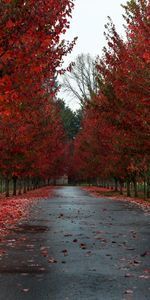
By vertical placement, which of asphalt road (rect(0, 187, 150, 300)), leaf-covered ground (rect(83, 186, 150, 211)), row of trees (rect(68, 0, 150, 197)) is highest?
row of trees (rect(68, 0, 150, 197))

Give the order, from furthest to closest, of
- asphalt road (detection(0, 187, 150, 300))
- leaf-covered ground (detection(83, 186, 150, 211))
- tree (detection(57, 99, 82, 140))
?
tree (detection(57, 99, 82, 140)) < leaf-covered ground (detection(83, 186, 150, 211)) < asphalt road (detection(0, 187, 150, 300))

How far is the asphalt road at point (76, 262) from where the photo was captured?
7.22 metres

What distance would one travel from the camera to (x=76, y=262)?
9672 mm

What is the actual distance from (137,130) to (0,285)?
19.2 m

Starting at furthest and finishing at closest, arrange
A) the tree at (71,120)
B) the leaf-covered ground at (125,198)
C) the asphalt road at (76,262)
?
the tree at (71,120) < the leaf-covered ground at (125,198) < the asphalt road at (76,262)

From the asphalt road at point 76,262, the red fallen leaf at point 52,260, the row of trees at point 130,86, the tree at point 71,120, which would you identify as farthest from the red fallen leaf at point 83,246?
the tree at point 71,120

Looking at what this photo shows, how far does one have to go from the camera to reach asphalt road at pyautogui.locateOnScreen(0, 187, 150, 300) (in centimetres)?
722

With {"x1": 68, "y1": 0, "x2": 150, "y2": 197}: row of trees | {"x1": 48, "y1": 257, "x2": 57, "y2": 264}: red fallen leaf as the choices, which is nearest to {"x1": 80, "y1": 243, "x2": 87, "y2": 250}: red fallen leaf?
{"x1": 48, "y1": 257, "x2": 57, "y2": 264}: red fallen leaf

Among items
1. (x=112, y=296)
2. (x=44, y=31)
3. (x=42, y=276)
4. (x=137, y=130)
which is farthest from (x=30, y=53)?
(x=137, y=130)

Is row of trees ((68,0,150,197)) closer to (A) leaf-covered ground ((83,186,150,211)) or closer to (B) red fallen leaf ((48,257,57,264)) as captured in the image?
(A) leaf-covered ground ((83,186,150,211))

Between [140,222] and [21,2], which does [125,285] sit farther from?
[140,222]

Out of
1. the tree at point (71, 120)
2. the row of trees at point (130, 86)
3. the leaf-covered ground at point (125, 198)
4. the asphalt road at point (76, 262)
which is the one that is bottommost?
the asphalt road at point (76, 262)

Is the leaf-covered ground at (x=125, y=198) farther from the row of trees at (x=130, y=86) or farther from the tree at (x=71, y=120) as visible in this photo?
the tree at (x=71, y=120)

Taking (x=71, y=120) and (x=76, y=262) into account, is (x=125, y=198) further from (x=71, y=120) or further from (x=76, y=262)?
(x=71, y=120)
